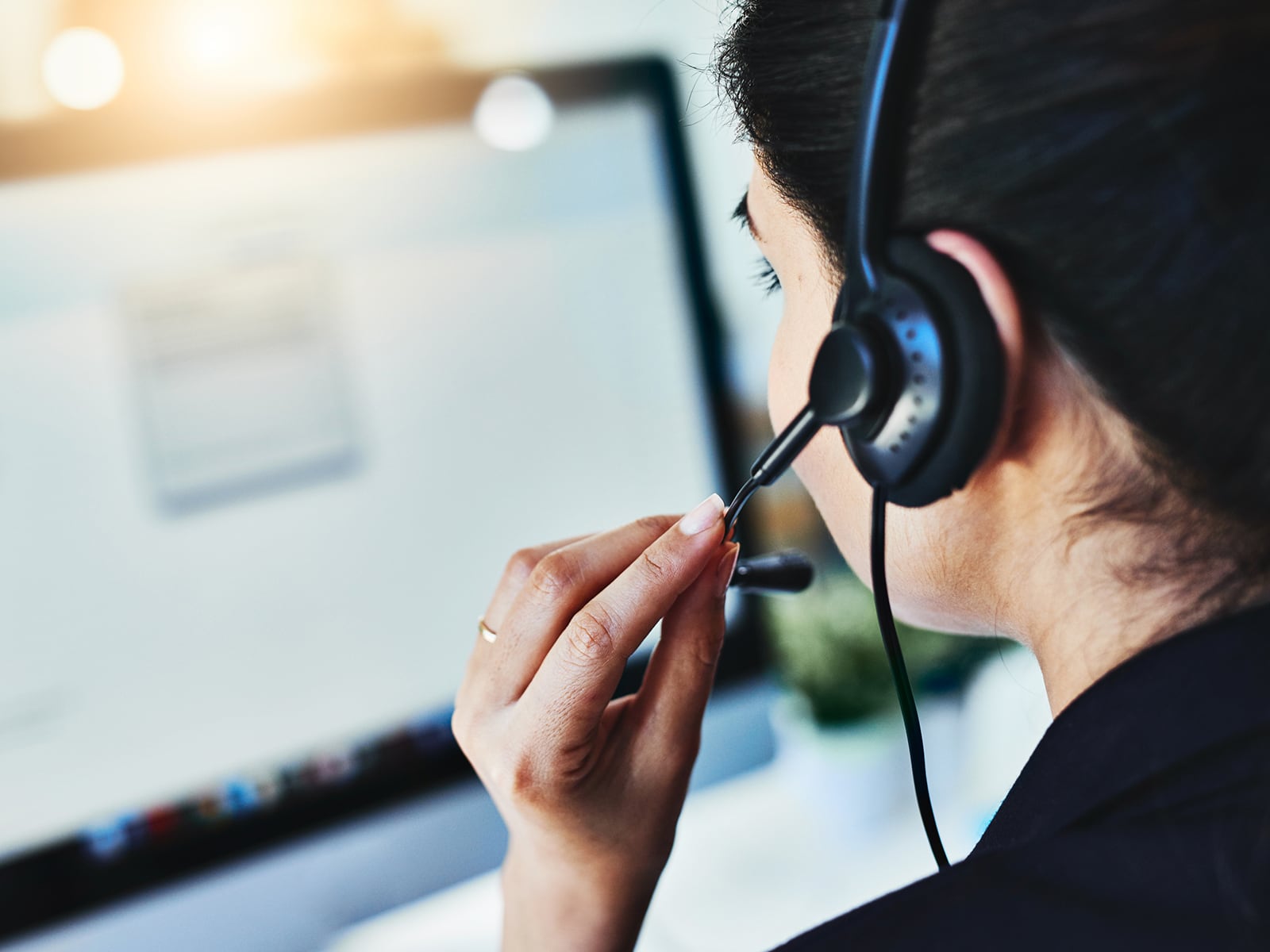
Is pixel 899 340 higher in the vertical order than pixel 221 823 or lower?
higher

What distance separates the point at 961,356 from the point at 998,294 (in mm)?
23

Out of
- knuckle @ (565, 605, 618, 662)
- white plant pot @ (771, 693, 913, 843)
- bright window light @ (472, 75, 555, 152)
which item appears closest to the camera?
knuckle @ (565, 605, 618, 662)

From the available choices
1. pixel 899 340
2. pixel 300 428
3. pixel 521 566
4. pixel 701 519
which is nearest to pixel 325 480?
pixel 300 428

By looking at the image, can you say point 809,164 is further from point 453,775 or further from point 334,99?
point 453,775

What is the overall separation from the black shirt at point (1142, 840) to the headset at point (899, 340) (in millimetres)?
97

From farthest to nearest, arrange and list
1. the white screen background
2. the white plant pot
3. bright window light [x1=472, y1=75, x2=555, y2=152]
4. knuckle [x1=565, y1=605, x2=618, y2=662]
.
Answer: the white plant pot → bright window light [x1=472, y1=75, x2=555, y2=152] → the white screen background → knuckle [x1=565, y1=605, x2=618, y2=662]

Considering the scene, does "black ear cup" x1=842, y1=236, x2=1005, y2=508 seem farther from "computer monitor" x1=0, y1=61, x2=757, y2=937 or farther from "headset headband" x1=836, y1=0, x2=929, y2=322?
"computer monitor" x1=0, y1=61, x2=757, y2=937

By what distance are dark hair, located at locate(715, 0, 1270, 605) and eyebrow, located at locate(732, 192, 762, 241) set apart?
11 centimetres

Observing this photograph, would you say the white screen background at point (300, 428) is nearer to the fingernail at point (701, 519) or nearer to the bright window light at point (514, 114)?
the bright window light at point (514, 114)

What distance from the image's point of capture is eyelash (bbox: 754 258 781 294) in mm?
507

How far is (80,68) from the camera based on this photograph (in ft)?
2.49

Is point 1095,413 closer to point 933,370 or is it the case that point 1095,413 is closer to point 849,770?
point 933,370

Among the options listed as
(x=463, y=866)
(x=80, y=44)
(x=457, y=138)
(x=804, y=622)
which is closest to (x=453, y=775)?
(x=463, y=866)

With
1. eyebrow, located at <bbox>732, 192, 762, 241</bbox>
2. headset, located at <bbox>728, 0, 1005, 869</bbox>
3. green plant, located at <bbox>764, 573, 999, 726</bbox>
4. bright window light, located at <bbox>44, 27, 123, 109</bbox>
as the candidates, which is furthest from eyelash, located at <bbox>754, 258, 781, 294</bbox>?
bright window light, located at <bbox>44, 27, 123, 109</bbox>
